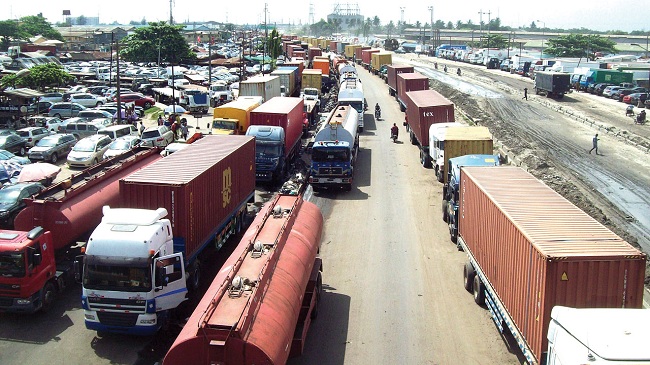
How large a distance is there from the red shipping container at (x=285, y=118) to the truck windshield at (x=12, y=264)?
17.4 meters

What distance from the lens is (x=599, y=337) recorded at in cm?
890

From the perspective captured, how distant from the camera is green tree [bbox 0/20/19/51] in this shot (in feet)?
414

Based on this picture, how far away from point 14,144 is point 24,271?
22384mm

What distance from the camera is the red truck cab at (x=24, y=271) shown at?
15.0m

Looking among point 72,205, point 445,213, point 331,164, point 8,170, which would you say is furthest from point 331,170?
point 8,170

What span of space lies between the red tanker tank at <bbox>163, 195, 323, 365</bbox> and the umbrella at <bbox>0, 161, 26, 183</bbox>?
55.8 ft

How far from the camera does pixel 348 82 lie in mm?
55062

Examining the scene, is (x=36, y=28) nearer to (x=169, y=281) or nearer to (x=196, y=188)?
(x=196, y=188)

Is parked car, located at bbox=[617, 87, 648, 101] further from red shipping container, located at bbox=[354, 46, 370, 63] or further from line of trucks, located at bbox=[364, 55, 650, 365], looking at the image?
red shipping container, located at bbox=[354, 46, 370, 63]

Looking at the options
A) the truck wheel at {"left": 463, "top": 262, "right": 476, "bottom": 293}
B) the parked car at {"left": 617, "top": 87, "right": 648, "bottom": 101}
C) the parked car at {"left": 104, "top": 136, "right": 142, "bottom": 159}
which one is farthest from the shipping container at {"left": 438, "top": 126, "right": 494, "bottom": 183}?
the parked car at {"left": 617, "top": 87, "right": 648, "bottom": 101}

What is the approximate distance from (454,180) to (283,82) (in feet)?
125

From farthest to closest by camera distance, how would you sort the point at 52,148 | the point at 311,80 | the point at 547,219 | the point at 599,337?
Answer: the point at 311,80 < the point at 52,148 < the point at 547,219 < the point at 599,337

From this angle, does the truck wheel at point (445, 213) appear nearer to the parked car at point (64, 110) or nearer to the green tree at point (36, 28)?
the parked car at point (64, 110)

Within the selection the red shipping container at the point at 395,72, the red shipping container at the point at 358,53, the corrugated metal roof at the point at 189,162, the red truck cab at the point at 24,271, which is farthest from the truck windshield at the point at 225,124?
the red shipping container at the point at 358,53
